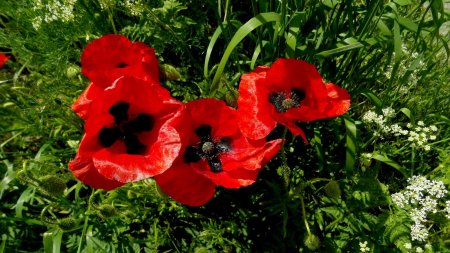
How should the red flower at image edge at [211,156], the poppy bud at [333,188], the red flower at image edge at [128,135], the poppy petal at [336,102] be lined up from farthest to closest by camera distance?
the poppy bud at [333,188]
the poppy petal at [336,102]
the red flower at image edge at [211,156]
the red flower at image edge at [128,135]

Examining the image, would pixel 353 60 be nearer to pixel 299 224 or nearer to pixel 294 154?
pixel 294 154

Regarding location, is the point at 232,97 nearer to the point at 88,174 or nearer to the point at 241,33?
the point at 241,33

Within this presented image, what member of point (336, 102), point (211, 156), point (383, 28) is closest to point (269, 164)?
point (211, 156)

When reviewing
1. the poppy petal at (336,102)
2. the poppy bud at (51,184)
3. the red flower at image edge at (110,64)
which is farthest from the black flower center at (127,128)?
the poppy petal at (336,102)

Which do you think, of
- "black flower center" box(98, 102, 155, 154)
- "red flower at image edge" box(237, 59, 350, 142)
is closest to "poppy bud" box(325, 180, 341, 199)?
"red flower at image edge" box(237, 59, 350, 142)

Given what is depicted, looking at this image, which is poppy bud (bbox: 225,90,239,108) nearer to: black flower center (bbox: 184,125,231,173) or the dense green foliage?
the dense green foliage

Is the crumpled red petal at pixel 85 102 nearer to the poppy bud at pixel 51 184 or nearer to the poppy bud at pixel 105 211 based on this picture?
the poppy bud at pixel 51 184
